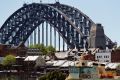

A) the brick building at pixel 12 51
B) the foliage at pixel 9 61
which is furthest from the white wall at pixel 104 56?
the foliage at pixel 9 61

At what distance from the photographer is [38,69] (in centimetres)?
16025

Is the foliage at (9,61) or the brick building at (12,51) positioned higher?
the brick building at (12,51)

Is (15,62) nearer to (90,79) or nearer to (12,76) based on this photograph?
(12,76)

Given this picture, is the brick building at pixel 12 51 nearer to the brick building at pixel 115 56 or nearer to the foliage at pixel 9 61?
the foliage at pixel 9 61

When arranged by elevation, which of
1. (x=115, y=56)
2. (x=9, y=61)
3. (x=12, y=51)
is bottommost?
(x=9, y=61)

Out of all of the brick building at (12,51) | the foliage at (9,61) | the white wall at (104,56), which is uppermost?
the brick building at (12,51)

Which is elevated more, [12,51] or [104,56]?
[12,51]

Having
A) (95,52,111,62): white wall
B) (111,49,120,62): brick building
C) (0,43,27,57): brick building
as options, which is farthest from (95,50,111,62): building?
(0,43,27,57): brick building

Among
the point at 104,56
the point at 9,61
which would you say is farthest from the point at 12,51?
the point at 104,56

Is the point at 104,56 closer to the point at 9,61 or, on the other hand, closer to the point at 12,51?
the point at 12,51

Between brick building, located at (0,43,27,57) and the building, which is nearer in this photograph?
the building

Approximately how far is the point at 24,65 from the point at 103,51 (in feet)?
129

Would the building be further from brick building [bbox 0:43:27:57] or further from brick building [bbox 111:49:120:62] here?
brick building [bbox 0:43:27:57]

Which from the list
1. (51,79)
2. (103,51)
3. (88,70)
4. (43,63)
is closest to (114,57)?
(103,51)
